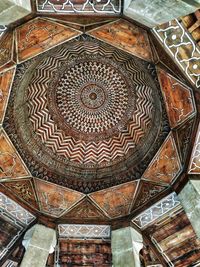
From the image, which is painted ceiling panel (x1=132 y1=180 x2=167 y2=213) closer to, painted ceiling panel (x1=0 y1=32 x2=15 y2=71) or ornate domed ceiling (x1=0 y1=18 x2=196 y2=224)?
ornate domed ceiling (x1=0 y1=18 x2=196 y2=224)

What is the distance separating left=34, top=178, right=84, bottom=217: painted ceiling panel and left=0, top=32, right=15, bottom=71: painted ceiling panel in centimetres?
292

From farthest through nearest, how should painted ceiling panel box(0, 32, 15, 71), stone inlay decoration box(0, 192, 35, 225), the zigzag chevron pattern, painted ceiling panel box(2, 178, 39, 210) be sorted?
the zigzag chevron pattern < painted ceiling panel box(2, 178, 39, 210) < stone inlay decoration box(0, 192, 35, 225) < painted ceiling panel box(0, 32, 15, 71)

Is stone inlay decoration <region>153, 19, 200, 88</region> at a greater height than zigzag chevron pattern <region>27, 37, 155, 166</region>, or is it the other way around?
zigzag chevron pattern <region>27, 37, 155, 166</region>

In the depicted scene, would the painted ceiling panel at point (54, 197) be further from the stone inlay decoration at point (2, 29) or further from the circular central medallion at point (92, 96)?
the stone inlay decoration at point (2, 29)

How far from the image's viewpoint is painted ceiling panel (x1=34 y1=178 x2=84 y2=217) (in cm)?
739

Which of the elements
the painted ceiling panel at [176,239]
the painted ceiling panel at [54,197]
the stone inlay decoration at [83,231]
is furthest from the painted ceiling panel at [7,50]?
the painted ceiling panel at [176,239]

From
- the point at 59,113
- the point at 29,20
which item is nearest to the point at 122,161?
the point at 59,113

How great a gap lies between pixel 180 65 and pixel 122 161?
3.46 m

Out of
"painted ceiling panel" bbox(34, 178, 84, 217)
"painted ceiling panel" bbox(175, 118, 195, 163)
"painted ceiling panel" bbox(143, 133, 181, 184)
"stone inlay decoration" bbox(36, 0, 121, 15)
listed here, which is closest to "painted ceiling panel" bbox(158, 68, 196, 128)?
"painted ceiling panel" bbox(175, 118, 195, 163)

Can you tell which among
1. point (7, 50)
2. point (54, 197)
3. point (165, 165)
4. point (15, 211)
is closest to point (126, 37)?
point (7, 50)

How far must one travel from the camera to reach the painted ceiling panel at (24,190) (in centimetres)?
710

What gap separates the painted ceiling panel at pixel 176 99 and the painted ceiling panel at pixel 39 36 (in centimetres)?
214

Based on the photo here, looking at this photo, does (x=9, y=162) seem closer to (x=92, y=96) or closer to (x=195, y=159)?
(x=92, y=96)

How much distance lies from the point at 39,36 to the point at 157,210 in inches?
183
